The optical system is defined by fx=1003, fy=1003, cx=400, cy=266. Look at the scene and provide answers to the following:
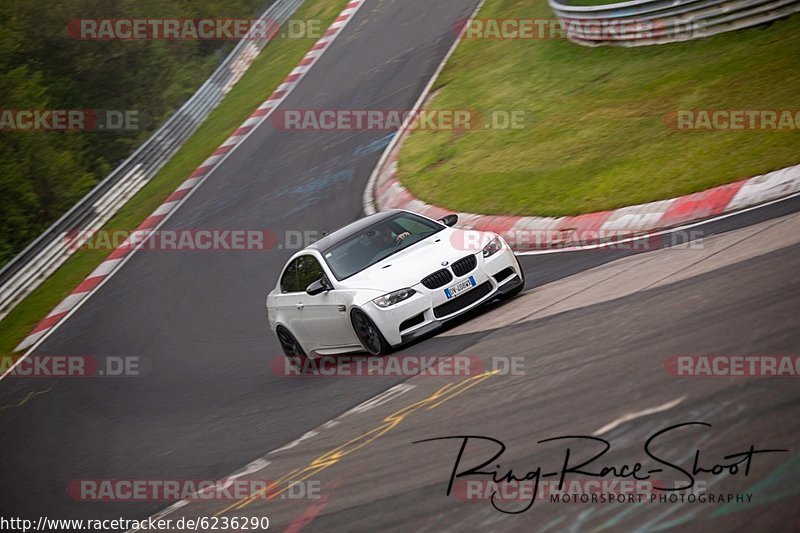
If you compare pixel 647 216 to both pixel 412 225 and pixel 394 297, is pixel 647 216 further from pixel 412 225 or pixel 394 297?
pixel 394 297

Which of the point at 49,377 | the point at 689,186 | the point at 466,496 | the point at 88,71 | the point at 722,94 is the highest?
the point at 88,71

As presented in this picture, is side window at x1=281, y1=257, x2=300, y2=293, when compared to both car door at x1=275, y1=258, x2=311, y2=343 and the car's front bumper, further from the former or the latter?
the car's front bumper

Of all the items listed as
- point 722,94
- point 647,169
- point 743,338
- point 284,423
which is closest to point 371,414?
point 284,423

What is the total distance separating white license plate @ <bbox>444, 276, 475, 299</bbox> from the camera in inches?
430

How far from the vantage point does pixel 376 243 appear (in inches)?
473

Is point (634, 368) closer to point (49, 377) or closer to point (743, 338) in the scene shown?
point (743, 338)

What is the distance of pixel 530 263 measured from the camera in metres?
13.2

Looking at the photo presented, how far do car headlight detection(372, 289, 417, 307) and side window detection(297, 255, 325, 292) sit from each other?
56.0 inches

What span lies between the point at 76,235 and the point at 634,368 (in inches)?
821

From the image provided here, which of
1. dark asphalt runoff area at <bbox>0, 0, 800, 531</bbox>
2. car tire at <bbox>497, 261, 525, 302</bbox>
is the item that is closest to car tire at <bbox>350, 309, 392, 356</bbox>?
dark asphalt runoff area at <bbox>0, 0, 800, 531</bbox>

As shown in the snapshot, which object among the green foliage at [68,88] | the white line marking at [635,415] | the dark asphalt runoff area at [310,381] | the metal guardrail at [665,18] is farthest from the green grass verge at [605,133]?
the green foliage at [68,88]

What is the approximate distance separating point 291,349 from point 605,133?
6.57 m

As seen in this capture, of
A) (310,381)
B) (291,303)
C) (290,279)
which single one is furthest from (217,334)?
(310,381)

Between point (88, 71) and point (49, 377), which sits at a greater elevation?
point (88, 71)
